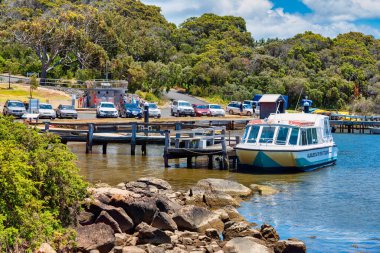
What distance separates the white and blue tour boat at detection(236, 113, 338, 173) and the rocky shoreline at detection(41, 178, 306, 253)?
1192 cm

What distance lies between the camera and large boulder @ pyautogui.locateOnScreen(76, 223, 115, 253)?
51.1 ft

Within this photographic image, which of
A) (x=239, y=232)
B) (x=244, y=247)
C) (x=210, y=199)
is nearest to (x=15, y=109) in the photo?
(x=210, y=199)

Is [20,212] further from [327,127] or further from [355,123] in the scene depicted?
[355,123]

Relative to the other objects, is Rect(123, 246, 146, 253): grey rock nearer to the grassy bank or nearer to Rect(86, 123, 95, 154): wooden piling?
Rect(86, 123, 95, 154): wooden piling

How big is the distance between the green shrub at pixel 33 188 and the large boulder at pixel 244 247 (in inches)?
162

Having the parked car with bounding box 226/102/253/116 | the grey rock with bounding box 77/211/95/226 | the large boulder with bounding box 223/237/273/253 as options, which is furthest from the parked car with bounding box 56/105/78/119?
the large boulder with bounding box 223/237/273/253

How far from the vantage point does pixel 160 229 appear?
18.6 m

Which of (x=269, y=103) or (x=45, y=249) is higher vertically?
(x=269, y=103)

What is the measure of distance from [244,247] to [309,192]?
13271 mm

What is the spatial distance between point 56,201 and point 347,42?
11838 cm

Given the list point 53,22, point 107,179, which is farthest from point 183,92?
point 107,179

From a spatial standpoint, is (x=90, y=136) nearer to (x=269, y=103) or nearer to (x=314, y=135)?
(x=314, y=135)

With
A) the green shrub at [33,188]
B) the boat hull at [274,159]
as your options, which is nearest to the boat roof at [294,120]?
the boat hull at [274,159]

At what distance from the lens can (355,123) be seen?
74312 millimetres
